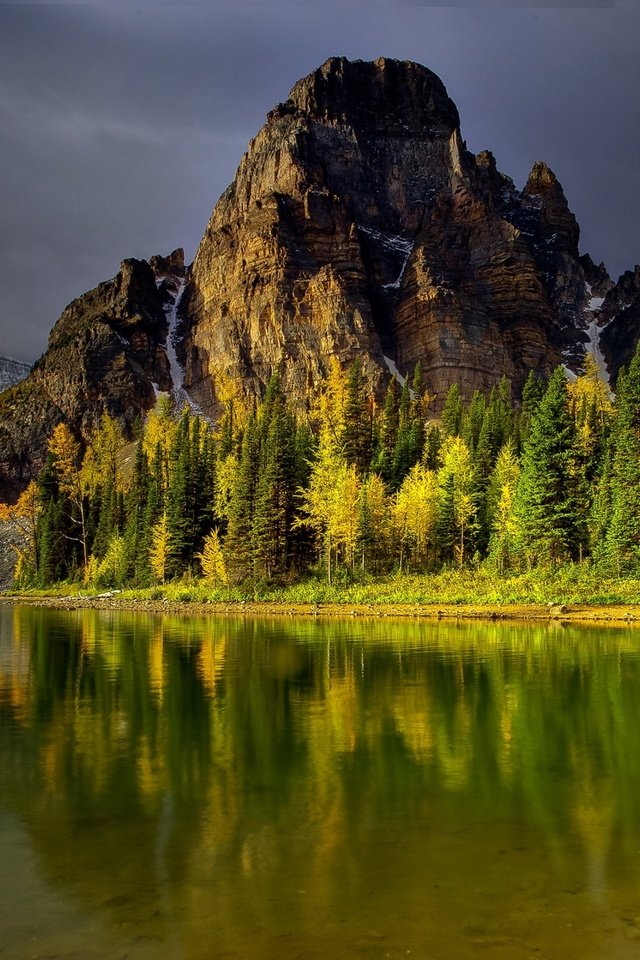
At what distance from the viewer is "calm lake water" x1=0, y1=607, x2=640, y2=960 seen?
673 centimetres

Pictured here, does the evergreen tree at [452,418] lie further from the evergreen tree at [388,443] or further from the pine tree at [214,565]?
the pine tree at [214,565]

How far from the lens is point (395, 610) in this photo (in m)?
47.7

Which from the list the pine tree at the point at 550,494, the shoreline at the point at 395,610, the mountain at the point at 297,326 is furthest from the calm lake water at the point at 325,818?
the mountain at the point at 297,326

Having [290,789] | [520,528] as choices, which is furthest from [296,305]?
[290,789]

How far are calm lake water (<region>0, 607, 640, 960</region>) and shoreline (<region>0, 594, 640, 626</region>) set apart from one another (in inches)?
753

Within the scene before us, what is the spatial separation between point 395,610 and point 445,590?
7.72 meters

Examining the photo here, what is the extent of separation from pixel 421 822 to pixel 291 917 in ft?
9.81

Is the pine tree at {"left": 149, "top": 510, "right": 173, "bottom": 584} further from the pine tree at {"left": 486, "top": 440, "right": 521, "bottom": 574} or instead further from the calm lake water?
the calm lake water

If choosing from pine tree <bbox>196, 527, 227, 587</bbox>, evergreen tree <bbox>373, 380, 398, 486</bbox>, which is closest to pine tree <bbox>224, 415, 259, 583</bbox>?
pine tree <bbox>196, 527, 227, 587</bbox>

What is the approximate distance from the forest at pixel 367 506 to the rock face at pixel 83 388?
73.6 meters

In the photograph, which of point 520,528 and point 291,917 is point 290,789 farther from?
point 520,528

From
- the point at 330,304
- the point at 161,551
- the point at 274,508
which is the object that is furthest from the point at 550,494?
the point at 330,304

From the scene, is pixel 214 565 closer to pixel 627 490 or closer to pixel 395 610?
pixel 395 610

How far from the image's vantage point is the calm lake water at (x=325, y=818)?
673cm
